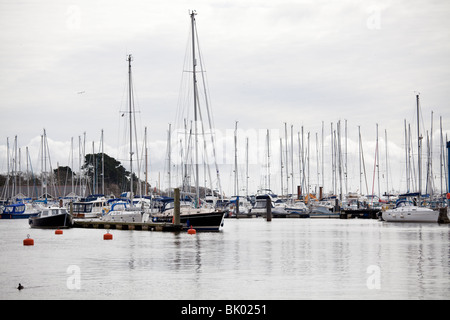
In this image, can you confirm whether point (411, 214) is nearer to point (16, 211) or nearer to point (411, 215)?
point (411, 215)

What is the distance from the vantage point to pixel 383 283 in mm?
26094

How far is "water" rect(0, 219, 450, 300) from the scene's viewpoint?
2431 cm

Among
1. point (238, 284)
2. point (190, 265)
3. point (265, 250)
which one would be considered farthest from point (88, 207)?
point (238, 284)

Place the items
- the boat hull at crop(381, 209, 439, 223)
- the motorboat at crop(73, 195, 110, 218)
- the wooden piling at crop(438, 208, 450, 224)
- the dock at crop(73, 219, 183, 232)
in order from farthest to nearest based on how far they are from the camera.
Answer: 1. the motorboat at crop(73, 195, 110, 218)
2. the boat hull at crop(381, 209, 439, 223)
3. the wooden piling at crop(438, 208, 450, 224)
4. the dock at crop(73, 219, 183, 232)

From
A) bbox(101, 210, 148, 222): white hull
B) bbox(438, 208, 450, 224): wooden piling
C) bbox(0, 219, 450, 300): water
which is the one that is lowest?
bbox(0, 219, 450, 300): water

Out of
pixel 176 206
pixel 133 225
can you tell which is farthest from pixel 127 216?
pixel 176 206

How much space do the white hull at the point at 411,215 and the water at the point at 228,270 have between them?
93.8ft

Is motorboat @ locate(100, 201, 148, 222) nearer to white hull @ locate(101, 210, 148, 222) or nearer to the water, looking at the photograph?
white hull @ locate(101, 210, 148, 222)

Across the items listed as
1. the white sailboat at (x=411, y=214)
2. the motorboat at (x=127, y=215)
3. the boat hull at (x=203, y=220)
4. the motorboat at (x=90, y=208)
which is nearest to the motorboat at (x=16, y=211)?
the motorboat at (x=90, y=208)

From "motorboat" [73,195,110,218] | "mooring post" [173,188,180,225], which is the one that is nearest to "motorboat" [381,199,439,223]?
"mooring post" [173,188,180,225]

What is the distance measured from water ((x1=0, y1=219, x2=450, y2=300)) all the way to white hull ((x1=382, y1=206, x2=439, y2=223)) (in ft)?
93.8

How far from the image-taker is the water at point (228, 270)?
2431 cm

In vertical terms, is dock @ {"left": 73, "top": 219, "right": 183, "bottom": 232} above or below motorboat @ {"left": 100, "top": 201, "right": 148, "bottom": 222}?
below

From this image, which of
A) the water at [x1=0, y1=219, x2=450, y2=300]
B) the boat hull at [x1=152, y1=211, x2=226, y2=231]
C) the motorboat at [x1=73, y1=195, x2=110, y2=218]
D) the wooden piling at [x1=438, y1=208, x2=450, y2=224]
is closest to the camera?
the water at [x1=0, y1=219, x2=450, y2=300]
